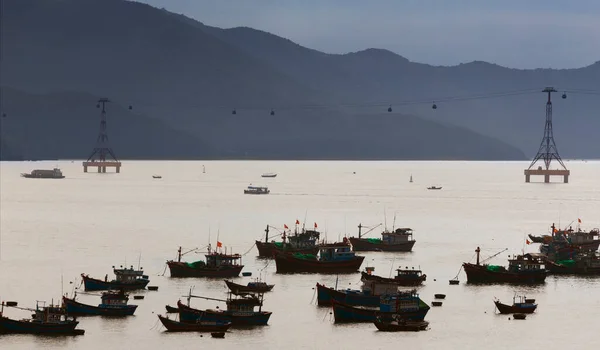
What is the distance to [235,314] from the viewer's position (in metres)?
90.4

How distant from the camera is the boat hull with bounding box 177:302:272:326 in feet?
Result: 291

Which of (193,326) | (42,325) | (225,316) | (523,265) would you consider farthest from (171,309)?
(523,265)

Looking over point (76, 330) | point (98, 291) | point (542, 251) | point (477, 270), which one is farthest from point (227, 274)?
point (542, 251)

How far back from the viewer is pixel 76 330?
86.2m

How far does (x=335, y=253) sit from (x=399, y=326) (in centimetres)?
3443

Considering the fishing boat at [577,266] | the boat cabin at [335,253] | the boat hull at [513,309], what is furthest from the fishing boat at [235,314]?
the fishing boat at [577,266]

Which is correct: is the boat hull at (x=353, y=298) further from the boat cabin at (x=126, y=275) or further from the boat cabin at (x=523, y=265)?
the boat cabin at (x=523, y=265)

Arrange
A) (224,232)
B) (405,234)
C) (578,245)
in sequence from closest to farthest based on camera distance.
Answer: (578,245) < (405,234) < (224,232)

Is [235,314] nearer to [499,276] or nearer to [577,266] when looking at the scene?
[499,276]

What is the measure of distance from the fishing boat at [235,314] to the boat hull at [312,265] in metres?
31.1

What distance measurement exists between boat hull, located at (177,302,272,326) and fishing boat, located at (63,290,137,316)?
7256 mm

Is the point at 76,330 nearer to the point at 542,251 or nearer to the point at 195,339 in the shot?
the point at 195,339

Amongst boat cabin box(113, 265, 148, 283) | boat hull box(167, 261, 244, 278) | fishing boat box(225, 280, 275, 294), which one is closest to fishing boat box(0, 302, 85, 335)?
boat cabin box(113, 265, 148, 283)

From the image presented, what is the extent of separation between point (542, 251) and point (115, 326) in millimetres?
70375
